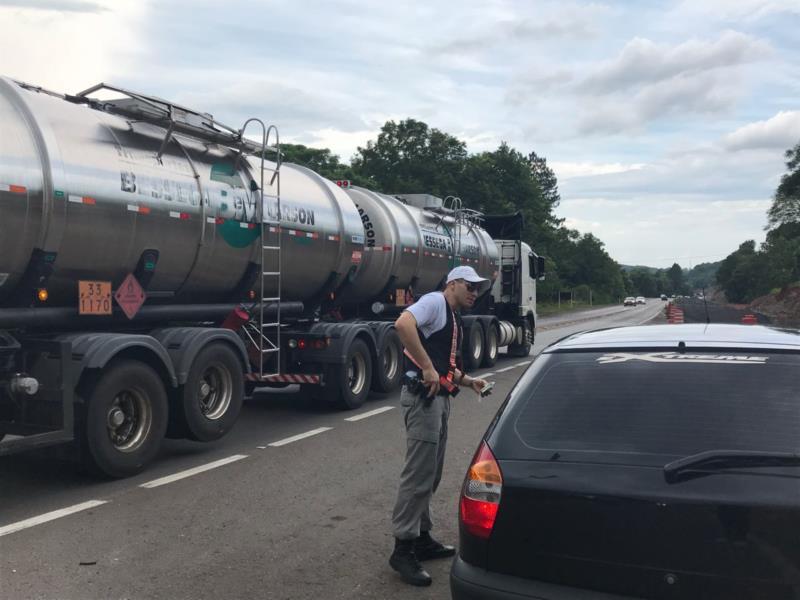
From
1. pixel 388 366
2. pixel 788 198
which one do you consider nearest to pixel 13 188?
pixel 388 366

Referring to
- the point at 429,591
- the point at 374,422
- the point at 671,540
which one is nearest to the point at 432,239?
the point at 374,422

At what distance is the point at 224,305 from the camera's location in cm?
916

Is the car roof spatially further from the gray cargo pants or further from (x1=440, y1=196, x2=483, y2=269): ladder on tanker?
(x1=440, y1=196, x2=483, y2=269): ladder on tanker

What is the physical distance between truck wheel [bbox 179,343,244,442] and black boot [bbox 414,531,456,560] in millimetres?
3515

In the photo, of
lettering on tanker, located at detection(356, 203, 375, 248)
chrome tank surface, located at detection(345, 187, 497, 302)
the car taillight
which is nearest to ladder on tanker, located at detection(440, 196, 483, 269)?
chrome tank surface, located at detection(345, 187, 497, 302)

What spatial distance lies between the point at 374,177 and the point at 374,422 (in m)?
45.2

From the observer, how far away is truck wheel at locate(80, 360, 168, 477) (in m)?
6.45

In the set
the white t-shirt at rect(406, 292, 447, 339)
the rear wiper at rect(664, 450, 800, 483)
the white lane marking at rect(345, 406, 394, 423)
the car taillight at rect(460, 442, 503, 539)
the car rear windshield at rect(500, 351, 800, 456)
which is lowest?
the white lane marking at rect(345, 406, 394, 423)

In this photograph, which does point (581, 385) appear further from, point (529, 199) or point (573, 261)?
point (573, 261)

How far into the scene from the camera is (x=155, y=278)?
25.7 feet

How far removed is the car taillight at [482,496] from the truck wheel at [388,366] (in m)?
8.28

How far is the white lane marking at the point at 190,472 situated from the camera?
6.62m

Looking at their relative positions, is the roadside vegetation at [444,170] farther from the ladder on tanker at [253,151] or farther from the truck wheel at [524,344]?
the ladder on tanker at [253,151]

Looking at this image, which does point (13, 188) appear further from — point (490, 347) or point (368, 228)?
point (490, 347)
